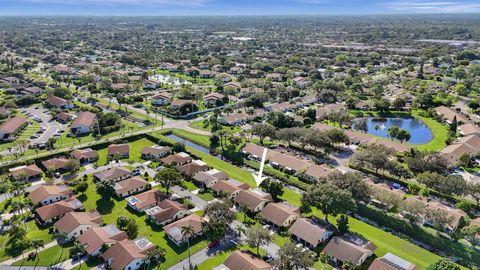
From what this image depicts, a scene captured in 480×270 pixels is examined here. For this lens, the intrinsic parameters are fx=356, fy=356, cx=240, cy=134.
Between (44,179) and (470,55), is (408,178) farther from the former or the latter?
(470,55)

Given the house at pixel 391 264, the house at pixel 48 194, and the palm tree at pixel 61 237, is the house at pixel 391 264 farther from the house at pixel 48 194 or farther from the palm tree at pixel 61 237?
the house at pixel 48 194

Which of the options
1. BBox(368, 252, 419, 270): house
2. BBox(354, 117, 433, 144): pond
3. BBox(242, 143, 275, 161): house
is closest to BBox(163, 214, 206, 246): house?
BBox(368, 252, 419, 270): house

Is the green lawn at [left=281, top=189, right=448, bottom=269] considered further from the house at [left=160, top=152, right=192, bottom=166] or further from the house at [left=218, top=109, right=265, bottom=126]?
the house at [left=218, top=109, right=265, bottom=126]

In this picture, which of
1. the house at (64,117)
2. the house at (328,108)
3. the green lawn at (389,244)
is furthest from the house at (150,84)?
the green lawn at (389,244)

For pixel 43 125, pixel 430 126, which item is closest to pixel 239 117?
pixel 43 125

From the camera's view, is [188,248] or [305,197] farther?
[305,197]

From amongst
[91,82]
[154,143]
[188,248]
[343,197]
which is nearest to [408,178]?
[343,197]
